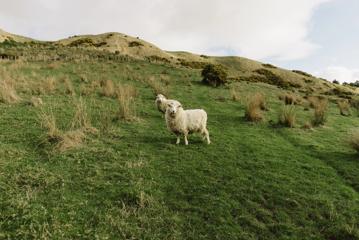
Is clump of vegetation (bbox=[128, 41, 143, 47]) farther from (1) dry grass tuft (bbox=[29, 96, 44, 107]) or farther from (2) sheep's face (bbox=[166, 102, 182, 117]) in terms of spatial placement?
(2) sheep's face (bbox=[166, 102, 182, 117])

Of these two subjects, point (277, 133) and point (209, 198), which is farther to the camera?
point (277, 133)

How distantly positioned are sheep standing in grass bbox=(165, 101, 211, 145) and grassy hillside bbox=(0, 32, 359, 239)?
1.48 ft

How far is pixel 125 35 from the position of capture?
62.2 m

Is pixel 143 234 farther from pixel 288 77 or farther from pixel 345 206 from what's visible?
pixel 288 77

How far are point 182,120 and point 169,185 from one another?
9.64ft

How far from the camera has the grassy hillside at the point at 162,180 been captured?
5.62 metres

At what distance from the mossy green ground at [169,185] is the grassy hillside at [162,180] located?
21mm

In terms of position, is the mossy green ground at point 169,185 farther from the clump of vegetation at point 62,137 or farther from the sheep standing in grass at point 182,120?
the sheep standing in grass at point 182,120

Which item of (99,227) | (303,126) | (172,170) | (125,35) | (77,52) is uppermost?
(125,35)

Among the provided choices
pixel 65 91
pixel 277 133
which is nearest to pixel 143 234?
pixel 277 133

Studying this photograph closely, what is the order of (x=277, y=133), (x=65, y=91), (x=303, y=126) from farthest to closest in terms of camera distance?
(x=65, y=91) < (x=303, y=126) < (x=277, y=133)

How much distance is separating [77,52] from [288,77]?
32.2 meters

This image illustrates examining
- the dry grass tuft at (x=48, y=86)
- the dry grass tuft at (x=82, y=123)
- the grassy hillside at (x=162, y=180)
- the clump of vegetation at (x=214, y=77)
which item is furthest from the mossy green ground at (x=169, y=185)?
the clump of vegetation at (x=214, y=77)

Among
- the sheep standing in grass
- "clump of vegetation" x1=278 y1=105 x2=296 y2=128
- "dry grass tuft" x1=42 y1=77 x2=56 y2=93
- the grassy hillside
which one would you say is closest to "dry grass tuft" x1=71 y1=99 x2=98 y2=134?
the grassy hillside
